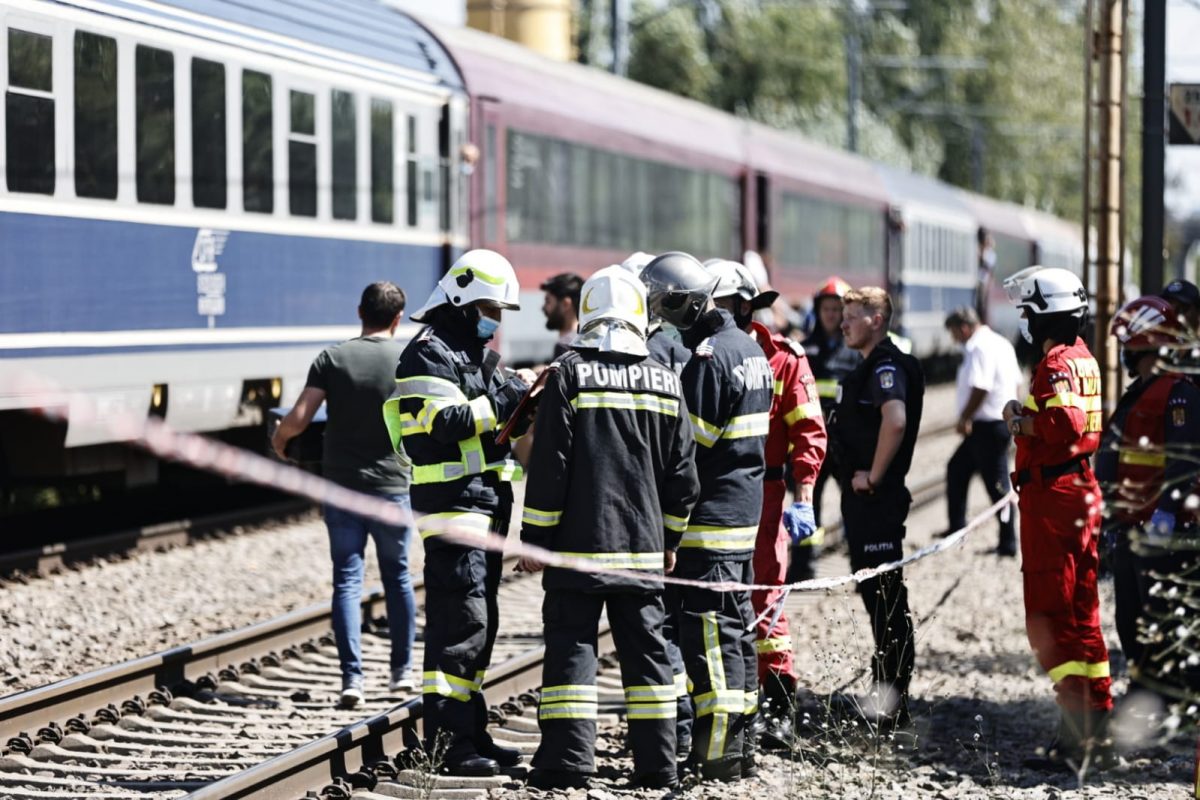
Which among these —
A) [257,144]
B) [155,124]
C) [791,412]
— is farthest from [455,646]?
[257,144]

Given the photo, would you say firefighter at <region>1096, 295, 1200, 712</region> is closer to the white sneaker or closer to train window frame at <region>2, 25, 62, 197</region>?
the white sneaker

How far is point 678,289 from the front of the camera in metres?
7.16

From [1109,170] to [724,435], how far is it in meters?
5.84

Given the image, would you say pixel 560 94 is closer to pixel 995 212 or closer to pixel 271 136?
pixel 271 136

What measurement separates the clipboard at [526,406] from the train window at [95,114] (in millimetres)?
4842

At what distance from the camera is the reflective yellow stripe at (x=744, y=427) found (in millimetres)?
7148

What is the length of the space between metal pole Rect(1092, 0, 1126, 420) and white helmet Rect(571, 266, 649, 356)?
602 cm

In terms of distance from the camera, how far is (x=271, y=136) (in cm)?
1292

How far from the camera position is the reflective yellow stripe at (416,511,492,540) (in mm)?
7031

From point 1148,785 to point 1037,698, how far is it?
1.72 meters

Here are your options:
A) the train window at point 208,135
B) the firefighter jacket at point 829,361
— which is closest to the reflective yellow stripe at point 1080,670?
the firefighter jacket at point 829,361

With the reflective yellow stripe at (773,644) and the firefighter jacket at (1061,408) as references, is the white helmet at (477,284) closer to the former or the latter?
the reflective yellow stripe at (773,644)

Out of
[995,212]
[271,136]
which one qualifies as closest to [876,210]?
[995,212]

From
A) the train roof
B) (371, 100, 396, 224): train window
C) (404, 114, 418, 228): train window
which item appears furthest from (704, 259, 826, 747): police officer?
(404, 114, 418, 228): train window
